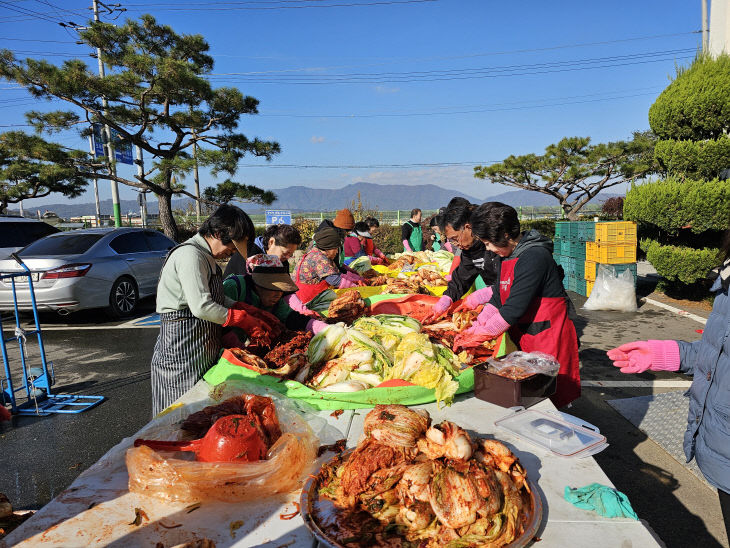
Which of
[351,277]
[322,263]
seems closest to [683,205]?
[351,277]

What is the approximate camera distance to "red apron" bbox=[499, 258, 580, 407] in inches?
116

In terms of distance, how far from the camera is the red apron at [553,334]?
296cm

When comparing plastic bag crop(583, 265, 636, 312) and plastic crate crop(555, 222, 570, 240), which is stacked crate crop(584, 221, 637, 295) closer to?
plastic bag crop(583, 265, 636, 312)

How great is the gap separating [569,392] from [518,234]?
1.18 meters

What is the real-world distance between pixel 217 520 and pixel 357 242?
7.42m

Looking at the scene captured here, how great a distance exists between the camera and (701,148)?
8.34 metres

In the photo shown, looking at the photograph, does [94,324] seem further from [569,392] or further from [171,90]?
[171,90]

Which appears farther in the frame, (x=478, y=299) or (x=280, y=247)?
(x=280, y=247)

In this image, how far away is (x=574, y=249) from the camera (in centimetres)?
1074

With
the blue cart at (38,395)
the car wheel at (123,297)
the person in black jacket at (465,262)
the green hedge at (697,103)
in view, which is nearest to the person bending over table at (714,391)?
the person in black jacket at (465,262)

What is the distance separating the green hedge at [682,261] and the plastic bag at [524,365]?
784 cm

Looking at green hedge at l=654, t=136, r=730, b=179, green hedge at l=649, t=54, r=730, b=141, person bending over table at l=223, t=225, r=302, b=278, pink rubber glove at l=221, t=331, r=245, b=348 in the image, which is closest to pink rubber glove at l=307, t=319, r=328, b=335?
pink rubber glove at l=221, t=331, r=245, b=348

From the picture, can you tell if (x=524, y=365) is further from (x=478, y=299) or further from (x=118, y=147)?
(x=118, y=147)

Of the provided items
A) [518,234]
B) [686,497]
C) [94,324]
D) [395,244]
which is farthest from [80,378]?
[395,244]
